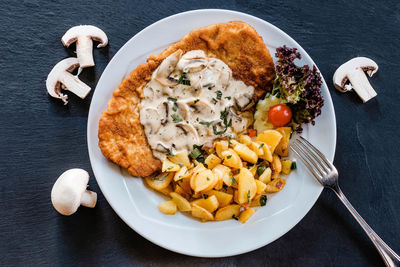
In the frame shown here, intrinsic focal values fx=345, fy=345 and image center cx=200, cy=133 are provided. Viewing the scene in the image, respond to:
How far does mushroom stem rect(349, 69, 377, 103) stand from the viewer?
361 cm

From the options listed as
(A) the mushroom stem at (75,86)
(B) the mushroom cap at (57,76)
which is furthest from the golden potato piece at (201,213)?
(B) the mushroom cap at (57,76)

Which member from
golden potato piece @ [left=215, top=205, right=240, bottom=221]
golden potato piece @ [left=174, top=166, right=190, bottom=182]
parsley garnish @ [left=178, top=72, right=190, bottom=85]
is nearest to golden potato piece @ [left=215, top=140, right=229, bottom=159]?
golden potato piece @ [left=174, top=166, right=190, bottom=182]

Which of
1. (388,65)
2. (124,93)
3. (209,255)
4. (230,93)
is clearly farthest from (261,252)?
(388,65)

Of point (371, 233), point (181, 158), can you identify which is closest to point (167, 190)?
point (181, 158)

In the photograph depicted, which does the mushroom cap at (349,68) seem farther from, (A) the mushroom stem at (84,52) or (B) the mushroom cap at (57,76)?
(B) the mushroom cap at (57,76)

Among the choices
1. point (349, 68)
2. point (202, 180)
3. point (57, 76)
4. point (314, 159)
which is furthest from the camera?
point (349, 68)

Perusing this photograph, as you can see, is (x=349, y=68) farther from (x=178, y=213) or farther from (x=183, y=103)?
(x=178, y=213)

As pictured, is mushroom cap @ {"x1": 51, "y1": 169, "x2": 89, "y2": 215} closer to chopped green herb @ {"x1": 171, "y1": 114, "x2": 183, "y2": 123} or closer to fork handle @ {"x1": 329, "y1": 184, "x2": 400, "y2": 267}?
chopped green herb @ {"x1": 171, "y1": 114, "x2": 183, "y2": 123}

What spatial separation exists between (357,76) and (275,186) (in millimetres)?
1482

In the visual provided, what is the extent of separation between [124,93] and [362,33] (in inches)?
103

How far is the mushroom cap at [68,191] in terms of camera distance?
3.13 m

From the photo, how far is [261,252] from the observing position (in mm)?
3525

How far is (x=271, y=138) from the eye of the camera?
3.21 meters

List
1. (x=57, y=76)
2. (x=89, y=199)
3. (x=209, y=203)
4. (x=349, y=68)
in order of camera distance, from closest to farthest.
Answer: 1. (x=209, y=203)
2. (x=89, y=199)
3. (x=57, y=76)
4. (x=349, y=68)
